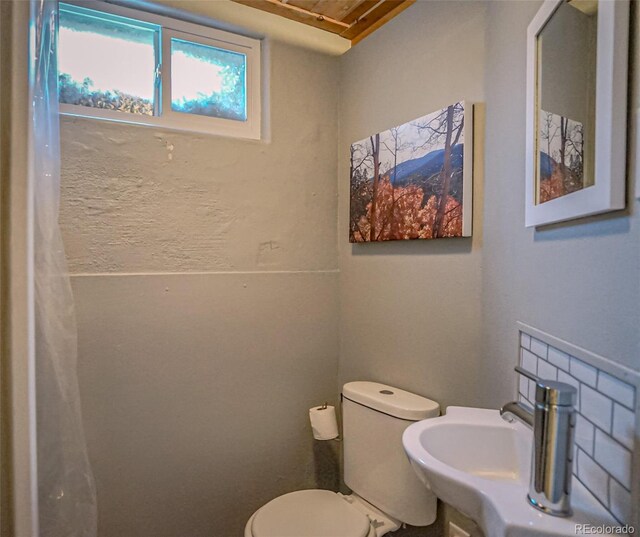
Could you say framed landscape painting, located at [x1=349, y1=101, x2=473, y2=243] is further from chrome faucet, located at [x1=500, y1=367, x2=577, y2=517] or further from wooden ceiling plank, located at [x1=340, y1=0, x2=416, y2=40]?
chrome faucet, located at [x1=500, y1=367, x2=577, y2=517]

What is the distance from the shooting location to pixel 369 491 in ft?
5.02

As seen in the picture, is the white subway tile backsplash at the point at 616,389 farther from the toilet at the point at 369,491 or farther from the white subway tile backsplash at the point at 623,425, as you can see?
the toilet at the point at 369,491

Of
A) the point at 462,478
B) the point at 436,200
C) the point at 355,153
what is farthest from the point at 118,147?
the point at 462,478

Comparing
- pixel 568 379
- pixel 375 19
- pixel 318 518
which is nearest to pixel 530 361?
pixel 568 379

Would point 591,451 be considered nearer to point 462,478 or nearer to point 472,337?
point 462,478

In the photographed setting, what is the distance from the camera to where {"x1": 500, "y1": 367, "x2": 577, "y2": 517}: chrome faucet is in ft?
2.28

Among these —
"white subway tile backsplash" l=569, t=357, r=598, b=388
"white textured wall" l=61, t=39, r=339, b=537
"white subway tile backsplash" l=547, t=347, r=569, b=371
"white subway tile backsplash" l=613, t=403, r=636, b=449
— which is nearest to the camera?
"white subway tile backsplash" l=613, t=403, r=636, b=449

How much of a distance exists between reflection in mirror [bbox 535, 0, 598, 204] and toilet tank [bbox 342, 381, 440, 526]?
86 cm

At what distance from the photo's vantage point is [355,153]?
1.81 metres

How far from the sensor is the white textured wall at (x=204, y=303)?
1468 millimetres

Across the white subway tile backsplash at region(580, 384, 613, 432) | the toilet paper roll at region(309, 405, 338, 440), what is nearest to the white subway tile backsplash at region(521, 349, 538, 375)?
the white subway tile backsplash at region(580, 384, 613, 432)

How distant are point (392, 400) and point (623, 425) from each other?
898mm

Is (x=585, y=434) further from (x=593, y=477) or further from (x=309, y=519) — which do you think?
(x=309, y=519)

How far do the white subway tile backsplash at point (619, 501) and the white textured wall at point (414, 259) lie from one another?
2.20 feet
